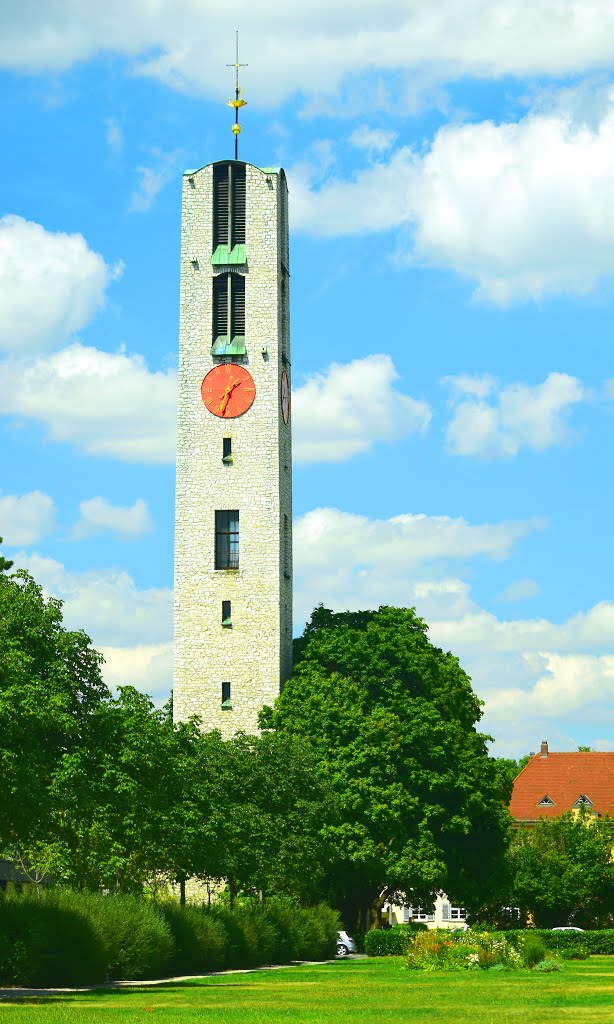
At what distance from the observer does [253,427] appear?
69.0 metres

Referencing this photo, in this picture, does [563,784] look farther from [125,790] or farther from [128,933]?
[125,790]

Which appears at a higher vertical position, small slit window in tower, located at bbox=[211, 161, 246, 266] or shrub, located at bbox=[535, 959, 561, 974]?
small slit window in tower, located at bbox=[211, 161, 246, 266]

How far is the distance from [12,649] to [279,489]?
3855 cm

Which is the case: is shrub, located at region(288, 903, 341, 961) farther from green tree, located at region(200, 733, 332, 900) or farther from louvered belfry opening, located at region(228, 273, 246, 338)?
louvered belfry opening, located at region(228, 273, 246, 338)

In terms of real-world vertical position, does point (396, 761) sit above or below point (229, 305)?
Answer: below

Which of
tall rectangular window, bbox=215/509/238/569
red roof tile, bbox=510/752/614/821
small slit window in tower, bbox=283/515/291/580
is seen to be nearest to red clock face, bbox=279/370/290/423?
small slit window in tower, bbox=283/515/291/580

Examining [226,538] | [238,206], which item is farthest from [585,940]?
[238,206]

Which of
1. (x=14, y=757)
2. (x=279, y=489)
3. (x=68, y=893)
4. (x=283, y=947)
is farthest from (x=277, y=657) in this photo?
(x=14, y=757)

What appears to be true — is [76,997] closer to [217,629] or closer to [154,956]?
[154,956]

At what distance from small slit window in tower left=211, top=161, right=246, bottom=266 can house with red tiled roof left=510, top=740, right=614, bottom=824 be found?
152ft

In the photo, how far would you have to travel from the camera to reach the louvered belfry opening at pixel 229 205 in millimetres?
70938

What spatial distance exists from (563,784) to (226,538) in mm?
44862

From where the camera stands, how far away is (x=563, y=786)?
342 ft

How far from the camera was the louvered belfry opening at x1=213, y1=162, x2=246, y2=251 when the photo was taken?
7094cm
